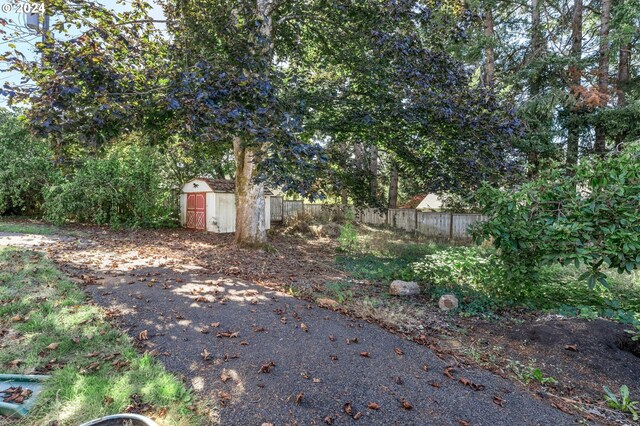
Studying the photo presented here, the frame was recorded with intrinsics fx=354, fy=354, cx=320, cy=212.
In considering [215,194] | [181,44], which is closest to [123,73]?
[181,44]

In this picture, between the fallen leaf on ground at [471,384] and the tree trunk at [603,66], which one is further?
the tree trunk at [603,66]

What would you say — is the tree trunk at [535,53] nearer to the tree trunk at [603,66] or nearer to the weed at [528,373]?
the tree trunk at [603,66]

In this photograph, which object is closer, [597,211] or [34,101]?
[34,101]

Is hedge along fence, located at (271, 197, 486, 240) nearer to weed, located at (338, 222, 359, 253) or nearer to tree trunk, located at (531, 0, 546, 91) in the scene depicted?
weed, located at (338, 222, 359, 253)

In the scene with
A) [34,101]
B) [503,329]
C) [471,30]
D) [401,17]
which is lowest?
[503,329]

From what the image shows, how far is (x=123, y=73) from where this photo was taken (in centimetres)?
446

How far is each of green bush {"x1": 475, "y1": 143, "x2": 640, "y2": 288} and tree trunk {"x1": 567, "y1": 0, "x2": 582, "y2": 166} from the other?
650cm

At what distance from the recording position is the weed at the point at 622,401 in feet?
10.0

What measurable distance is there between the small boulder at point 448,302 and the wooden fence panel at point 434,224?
947 cm

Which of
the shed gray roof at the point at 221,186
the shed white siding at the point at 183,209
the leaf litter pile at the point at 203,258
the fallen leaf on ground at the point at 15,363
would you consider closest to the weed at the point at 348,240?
the leaf litter pile at the point at 203,258

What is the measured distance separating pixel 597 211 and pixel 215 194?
1202 cm

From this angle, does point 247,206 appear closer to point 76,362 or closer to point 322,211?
point 76,362

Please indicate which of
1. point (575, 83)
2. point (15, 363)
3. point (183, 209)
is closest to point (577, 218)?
point (15, 363)

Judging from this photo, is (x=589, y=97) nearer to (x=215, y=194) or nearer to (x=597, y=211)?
(x=597, y=211)
